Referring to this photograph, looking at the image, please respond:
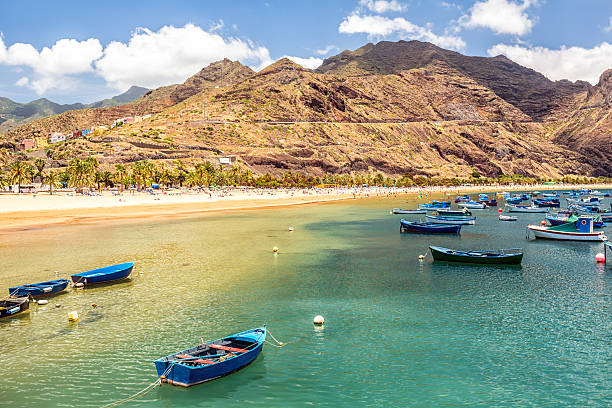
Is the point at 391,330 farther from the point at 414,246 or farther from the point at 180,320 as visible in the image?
the point at 414,246

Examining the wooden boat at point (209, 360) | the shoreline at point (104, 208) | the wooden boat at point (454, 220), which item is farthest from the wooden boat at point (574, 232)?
the shoreline at point (104, 208)

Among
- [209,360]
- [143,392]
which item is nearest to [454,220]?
[209,360]

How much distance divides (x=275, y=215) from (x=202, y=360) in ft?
294

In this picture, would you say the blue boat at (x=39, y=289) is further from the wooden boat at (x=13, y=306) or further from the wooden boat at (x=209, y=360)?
the wooden boat at (x=209, y=360)

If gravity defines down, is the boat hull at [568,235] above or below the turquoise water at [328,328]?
above

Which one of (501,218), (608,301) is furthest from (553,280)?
(501,218)

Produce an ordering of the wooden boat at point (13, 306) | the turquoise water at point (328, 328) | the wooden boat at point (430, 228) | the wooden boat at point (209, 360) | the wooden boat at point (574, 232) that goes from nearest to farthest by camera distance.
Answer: the turquoise water at point (328, 328), the wooden boat at point (209, 360), the wooden boat at point (13, 306), the wooden boat at point (574, 232), the wooden boat at point (430, 228)

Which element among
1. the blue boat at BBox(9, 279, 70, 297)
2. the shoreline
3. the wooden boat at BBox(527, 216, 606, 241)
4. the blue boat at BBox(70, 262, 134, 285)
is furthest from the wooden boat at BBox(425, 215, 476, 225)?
the blue boat at BBox(9, 279, 70, 297)

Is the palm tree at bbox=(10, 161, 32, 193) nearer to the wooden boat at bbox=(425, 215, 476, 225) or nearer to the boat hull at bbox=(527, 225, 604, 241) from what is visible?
the wooden boat at bbox=(425, 215, 476, 225)

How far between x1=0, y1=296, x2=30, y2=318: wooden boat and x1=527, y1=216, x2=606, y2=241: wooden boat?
7079 cm

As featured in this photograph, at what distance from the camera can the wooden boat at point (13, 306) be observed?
32.7m

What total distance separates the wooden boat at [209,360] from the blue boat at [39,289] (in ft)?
66.8

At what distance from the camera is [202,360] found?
76.8 ft

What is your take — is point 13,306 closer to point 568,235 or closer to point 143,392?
point 143,392
